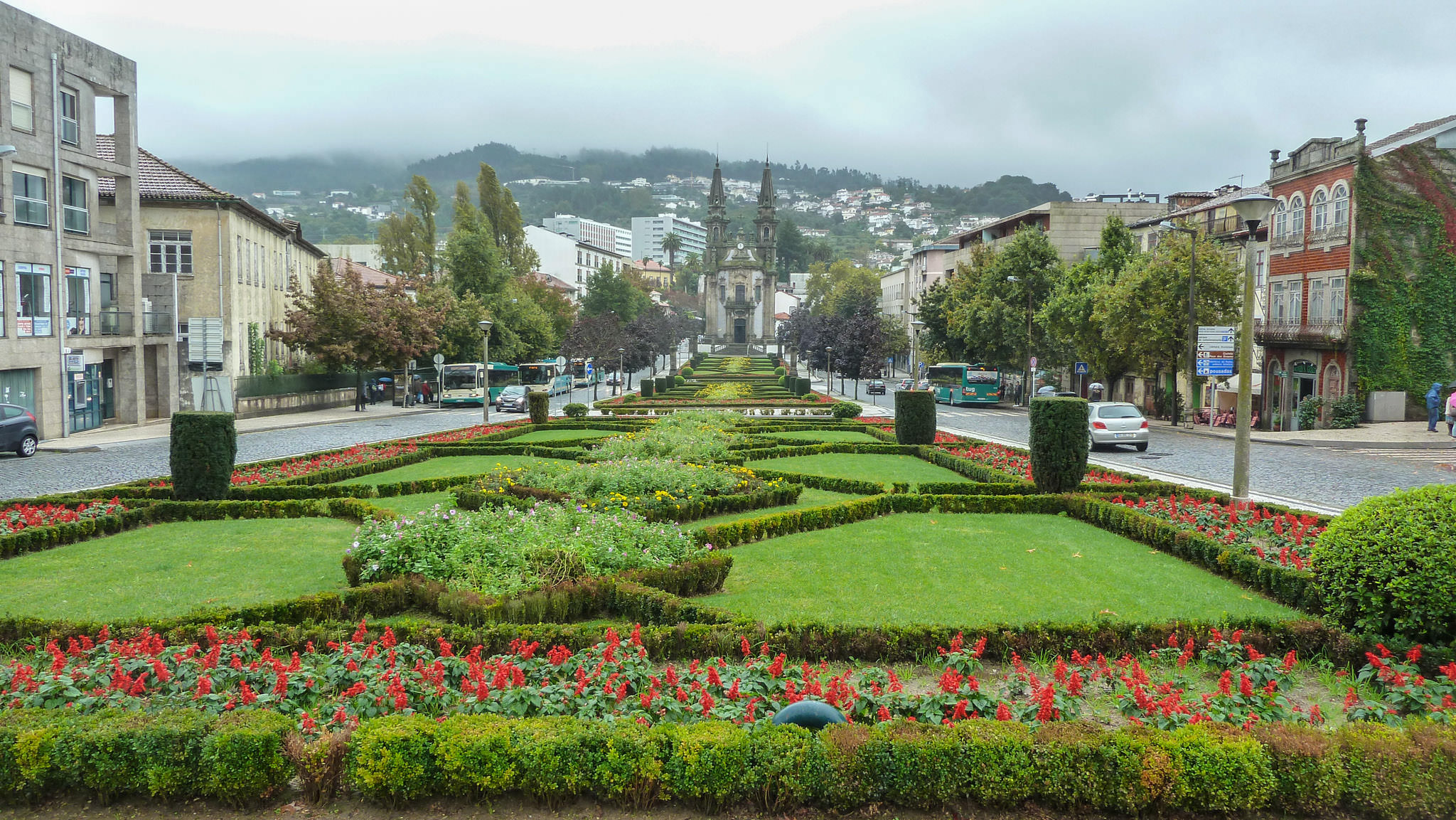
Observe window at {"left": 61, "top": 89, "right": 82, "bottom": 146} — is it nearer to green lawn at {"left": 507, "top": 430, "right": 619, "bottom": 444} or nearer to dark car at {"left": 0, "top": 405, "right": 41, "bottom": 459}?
dark car at {"left": 0, "top": 405, "right": 41, "bottom": 459}

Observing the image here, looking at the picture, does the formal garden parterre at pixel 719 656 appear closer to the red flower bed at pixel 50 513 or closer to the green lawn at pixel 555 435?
the red flower bed at pixel 50 513

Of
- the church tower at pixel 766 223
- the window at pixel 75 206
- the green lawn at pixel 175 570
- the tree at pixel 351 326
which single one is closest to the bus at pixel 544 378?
the tree at pixel 351 326

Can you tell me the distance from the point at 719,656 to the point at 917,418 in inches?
709

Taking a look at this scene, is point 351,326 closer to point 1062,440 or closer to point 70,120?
point 70,120

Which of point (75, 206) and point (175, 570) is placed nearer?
point (175, 570)

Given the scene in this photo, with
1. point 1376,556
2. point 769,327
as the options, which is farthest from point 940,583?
point 769,327

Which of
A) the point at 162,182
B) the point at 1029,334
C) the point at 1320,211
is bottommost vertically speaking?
the point at 1029,334

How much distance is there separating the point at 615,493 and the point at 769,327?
385 ft

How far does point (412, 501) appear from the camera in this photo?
16938 millimetres

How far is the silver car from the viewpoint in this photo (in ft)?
89.6

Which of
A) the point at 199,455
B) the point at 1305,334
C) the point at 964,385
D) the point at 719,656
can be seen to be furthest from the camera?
the point at 964,385

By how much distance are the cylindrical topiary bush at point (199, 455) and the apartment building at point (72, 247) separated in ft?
46.8

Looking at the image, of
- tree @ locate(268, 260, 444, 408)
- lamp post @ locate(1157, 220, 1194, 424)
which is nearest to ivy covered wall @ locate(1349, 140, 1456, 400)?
lamp post @ locate(1157, 220, 1194, 424)

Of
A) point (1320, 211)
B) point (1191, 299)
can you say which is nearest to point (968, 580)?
point (1191, 299)
